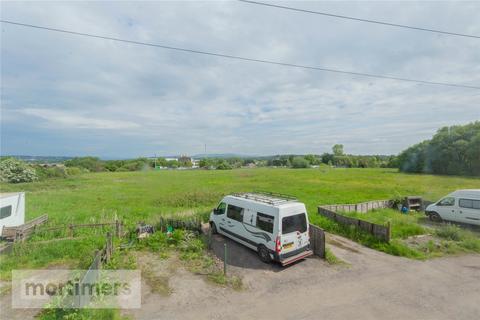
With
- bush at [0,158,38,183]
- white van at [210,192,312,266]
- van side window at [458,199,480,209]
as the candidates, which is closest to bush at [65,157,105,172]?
bush at [0,158,38,183]

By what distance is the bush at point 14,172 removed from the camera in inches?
1563

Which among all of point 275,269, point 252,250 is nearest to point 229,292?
point 275,269

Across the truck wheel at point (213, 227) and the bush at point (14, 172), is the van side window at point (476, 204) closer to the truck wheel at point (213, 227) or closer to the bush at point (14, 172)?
the truck wheel at point (213, 227)

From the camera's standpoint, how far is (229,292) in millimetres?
6504

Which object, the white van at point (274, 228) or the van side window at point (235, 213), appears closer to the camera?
the white van at point (274, 228)

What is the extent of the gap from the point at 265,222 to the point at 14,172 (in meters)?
54.2

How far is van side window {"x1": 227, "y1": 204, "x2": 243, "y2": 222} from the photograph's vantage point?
9531 mm

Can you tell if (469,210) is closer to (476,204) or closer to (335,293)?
(476,204)

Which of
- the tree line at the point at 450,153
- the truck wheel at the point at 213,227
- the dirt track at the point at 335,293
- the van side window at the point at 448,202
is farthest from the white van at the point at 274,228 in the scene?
the tree line at the point at 450,153

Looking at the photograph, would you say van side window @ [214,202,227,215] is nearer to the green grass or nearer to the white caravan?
the green grass

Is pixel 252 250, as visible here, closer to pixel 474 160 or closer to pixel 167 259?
pixel 167 259

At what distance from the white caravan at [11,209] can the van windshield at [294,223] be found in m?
13.8

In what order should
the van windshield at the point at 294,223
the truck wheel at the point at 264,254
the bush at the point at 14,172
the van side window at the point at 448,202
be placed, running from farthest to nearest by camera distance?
the bush at the point at 14,172 < the van side window at the point at 448,202 < the truck wheel at the point at 264,254 < the van windshield at the point at 294,223

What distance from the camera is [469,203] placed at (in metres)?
12.2
